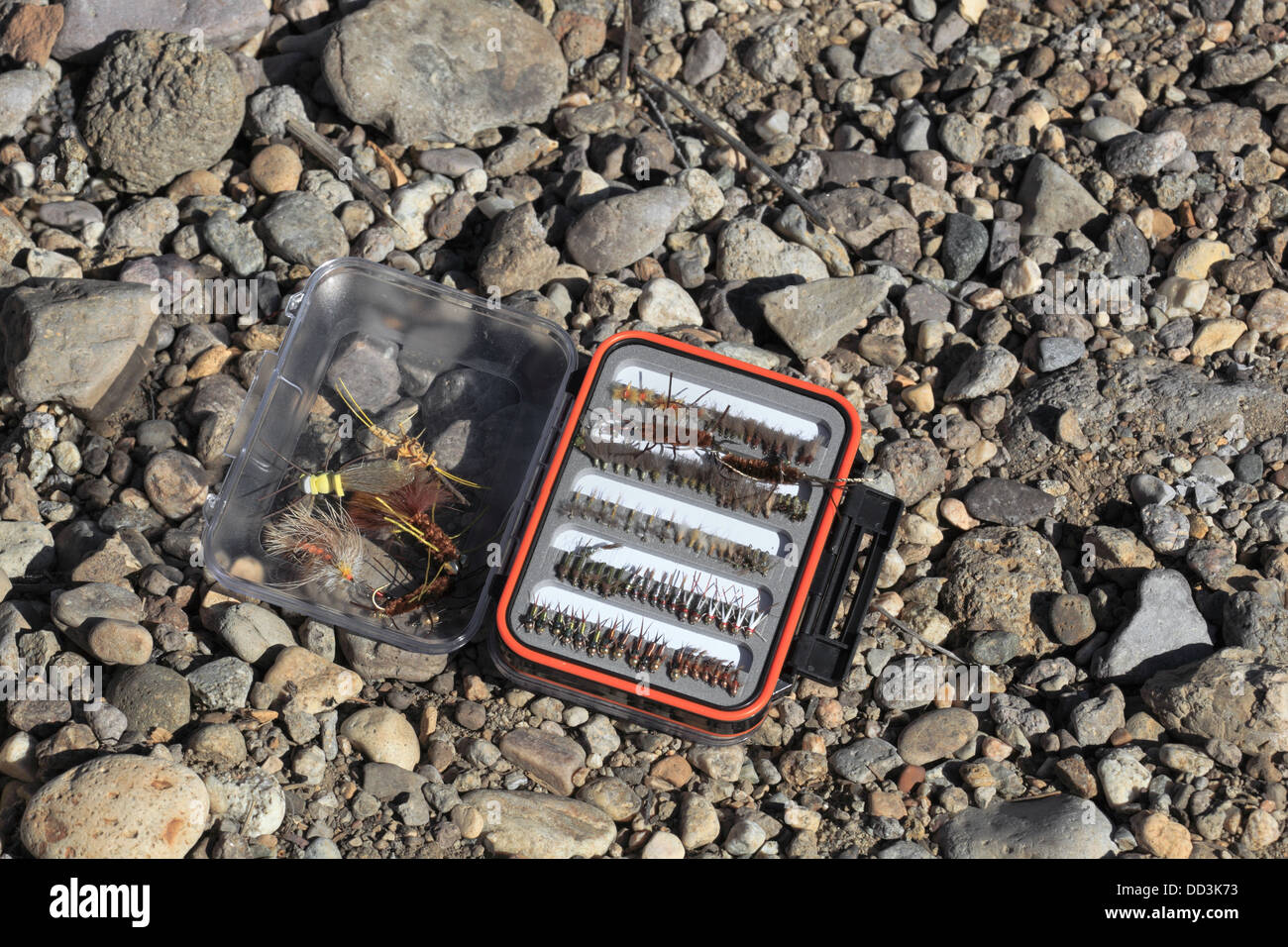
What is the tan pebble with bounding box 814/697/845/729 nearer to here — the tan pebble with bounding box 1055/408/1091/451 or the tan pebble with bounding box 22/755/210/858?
the tan pebble with bounding box 1055/408/1091/451

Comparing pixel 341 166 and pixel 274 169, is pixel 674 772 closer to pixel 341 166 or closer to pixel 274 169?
pixel 341 166

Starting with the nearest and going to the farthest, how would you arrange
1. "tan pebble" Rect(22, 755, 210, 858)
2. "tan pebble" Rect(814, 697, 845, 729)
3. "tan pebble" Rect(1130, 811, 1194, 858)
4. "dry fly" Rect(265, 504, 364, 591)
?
"tan pebble" Rect(22, 755, 210, 858)
"tan pebble" Rect(1130, 811, 1194, 858)
"tan pebble" Rect(814, 697, 845, 729)
"dry fly" Rect(265, 504, 364, 591)

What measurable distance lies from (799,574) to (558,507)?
0.97m

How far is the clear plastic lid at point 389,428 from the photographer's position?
184 inches

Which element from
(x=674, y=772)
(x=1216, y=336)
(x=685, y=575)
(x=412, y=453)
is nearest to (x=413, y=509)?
(x=412, y=453)

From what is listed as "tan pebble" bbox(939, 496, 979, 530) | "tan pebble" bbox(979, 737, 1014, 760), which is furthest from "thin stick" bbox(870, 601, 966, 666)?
"tan pebble" bbox(939, 496, 979, 530)

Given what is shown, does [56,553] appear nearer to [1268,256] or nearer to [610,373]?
[610,373]

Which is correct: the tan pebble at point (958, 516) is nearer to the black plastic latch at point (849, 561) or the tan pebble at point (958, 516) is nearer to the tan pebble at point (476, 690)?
the black plastic latch at point (849, 561)

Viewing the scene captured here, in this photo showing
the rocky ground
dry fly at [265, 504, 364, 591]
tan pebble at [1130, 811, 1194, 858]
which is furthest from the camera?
dry fly at [265, 504, 364, 591]

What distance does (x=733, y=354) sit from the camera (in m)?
5.09

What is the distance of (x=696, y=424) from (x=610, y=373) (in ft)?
1.33

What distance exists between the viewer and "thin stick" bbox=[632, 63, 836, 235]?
547 cm

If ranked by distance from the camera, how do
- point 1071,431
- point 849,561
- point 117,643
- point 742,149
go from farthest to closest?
1. point 742,149
2. point 1071,431
3. point 849,561
4. point 117,643

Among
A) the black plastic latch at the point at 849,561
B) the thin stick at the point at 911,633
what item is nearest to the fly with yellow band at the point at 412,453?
the black plastic latch at the point at 849,561
